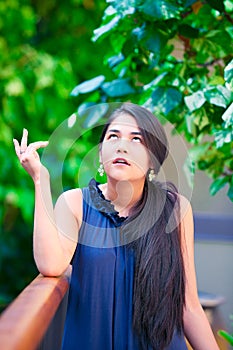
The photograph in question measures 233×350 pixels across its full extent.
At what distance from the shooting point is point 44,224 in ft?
5.39

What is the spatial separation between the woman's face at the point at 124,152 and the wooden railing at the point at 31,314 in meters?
0.28

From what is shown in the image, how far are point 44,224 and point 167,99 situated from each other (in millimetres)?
757

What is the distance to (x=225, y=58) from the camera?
250cm

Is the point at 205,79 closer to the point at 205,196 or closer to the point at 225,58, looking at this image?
the point at 225,58

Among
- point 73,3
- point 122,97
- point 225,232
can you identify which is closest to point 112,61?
point 122,97

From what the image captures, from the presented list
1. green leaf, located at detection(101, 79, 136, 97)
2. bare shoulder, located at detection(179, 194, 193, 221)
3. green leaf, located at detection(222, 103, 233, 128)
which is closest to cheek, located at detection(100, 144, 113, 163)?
bare shoulder, located at detection(179, 194, 193, 221)

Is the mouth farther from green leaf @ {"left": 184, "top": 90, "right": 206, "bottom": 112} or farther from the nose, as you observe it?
green leaf @ {"left": 184, "top": 90, "right": 206, "bottom": 112}

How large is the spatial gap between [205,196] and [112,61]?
151cm

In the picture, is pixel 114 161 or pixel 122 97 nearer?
pixel 114 161

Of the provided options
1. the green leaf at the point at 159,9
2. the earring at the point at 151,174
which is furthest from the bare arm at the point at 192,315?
the green leaf at the point at 159,9

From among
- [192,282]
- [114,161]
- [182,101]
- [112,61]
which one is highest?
[112,61]

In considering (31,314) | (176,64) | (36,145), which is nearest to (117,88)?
(176,64)

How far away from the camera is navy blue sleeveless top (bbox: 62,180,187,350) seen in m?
1.70

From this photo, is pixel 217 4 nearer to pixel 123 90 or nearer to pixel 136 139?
pixel 123 90
